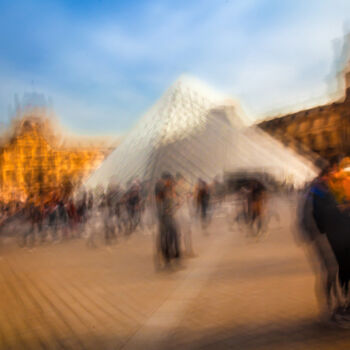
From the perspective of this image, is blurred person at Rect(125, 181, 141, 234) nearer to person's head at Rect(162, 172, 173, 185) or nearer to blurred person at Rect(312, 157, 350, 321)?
person's head at Rect(162, 172, 173, 185)

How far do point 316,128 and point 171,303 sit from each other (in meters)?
37.1

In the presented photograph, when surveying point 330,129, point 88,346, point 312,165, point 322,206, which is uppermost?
point 330,129

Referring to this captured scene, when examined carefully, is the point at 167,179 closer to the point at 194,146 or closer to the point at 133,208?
the point at 133,208

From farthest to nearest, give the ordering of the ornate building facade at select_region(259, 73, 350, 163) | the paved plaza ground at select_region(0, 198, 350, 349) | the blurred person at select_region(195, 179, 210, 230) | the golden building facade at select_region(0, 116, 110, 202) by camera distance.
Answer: the golden building facade at select_region(0, 116, 110, 202) → the ornate building facade at select_region(259, 73, 350, 163) → the blurred person at select_region(195, 179, 210, 230) → the paved plaza ground at select_region(0, 198, 350, 349)

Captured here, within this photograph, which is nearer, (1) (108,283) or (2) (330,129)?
(1) (108,283)

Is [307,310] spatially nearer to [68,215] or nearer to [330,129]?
[68,215]

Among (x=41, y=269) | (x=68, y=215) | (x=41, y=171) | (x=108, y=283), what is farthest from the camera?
(x=41, y=171)

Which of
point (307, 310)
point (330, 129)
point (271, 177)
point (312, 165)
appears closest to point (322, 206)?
point (307, 310)

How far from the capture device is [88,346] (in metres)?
3.54

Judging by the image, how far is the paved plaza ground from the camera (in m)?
3.55

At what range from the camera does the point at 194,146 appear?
3183cm

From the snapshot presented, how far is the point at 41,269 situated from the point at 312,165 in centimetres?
3066

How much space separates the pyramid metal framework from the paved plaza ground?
19133mm

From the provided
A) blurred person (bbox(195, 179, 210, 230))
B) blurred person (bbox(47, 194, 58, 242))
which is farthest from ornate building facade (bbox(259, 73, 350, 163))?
blurred person (bbox(47, 194, 58, 242))
